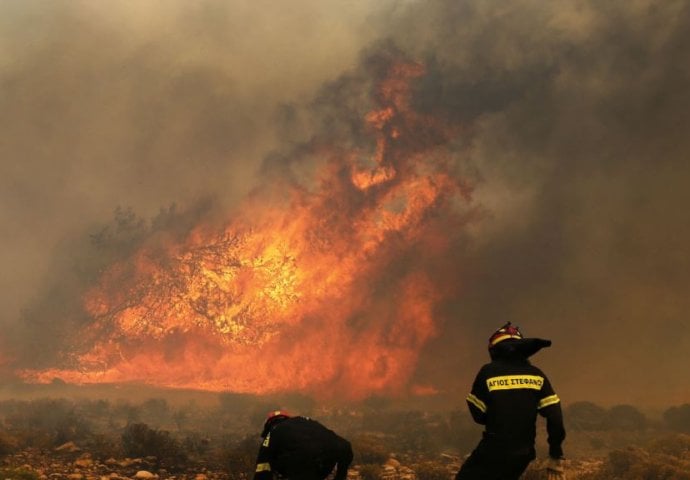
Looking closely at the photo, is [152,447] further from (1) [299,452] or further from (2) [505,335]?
(2) [505,335]

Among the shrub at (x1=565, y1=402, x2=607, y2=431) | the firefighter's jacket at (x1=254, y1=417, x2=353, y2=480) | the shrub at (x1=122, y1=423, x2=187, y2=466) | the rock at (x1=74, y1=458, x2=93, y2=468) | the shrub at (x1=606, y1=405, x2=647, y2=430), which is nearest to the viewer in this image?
the firefighter's jacket at (x1=254, y1=417, x2=353, y2=480)

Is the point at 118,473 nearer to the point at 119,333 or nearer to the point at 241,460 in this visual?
the point at 241,460

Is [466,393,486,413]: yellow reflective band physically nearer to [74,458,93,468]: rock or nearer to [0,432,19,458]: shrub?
[74,458,93,468]: rock

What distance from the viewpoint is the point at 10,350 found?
32.2 meters

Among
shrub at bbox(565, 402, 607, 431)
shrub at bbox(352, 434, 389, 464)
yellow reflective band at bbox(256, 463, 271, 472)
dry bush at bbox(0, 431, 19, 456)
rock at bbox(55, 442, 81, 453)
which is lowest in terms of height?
shrub at bbox(565, 402, 607, 431)

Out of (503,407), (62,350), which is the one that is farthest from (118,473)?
(62,350)

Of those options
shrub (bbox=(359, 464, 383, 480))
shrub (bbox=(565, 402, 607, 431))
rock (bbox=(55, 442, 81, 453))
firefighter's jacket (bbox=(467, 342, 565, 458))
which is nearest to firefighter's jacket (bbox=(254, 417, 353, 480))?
firefighter's jacket (bbox=(467, 342, 565, 458))

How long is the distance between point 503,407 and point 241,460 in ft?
29.8

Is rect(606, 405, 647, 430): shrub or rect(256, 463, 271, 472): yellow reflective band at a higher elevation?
rect(256, 463, 271, 472): yellow reflective band

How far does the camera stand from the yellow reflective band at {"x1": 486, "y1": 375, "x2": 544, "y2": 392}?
4738 millimetres

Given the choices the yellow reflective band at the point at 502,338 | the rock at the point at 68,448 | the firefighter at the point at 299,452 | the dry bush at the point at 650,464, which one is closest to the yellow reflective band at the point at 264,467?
the firefighter at the point at 299,452

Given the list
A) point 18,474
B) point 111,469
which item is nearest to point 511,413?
point 18,474

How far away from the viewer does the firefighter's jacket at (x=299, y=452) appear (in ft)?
17.2

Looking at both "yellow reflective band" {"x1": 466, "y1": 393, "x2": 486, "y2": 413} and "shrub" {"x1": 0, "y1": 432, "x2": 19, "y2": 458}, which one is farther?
"shrub" {"x1": 0, "y1": 432, "x2": 19, "y2": 458}
